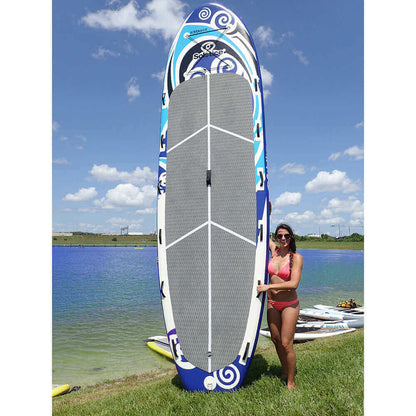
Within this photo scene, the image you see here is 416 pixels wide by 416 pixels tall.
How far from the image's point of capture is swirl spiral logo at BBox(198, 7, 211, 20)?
12.9ft

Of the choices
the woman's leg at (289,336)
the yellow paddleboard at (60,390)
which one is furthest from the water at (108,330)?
the woman's leg at (289,336)

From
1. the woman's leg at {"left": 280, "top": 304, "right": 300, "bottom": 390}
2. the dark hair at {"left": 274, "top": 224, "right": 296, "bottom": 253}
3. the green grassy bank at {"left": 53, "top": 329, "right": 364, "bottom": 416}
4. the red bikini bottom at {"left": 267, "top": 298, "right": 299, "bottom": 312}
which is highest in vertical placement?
the dark hair at {"left": 274, "top": 224, "right": 296, "bottom": 253}

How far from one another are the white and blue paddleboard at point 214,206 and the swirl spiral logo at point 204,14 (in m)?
0.09

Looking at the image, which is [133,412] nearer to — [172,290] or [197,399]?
[197,399]

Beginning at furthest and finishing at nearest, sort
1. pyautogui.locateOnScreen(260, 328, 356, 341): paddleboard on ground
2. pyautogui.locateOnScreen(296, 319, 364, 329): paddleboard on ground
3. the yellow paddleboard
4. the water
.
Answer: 1. pyautogui.locateOnScreen(296, 319, 364, 329): paddleboard on ground
2. pyautogui.locateOnScreen(260, 328, 356, 341): paddleboard on ground
3. the water
4. the yellow paddleboard

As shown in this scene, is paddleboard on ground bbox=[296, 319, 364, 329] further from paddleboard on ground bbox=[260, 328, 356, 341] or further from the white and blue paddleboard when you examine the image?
the white and blue paddleboard

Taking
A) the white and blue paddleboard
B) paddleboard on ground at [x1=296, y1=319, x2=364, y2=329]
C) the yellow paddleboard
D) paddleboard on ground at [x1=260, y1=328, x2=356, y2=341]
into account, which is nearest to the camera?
the white and blue paddleboard

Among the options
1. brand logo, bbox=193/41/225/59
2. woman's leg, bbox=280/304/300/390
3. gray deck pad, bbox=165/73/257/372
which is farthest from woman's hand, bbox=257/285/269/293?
brand logo, bbox=193/41/225/59

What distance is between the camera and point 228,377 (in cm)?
308

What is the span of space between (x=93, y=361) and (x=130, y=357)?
73cm

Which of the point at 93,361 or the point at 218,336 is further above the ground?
the point at 218,336

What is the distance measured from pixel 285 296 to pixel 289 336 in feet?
1.09
